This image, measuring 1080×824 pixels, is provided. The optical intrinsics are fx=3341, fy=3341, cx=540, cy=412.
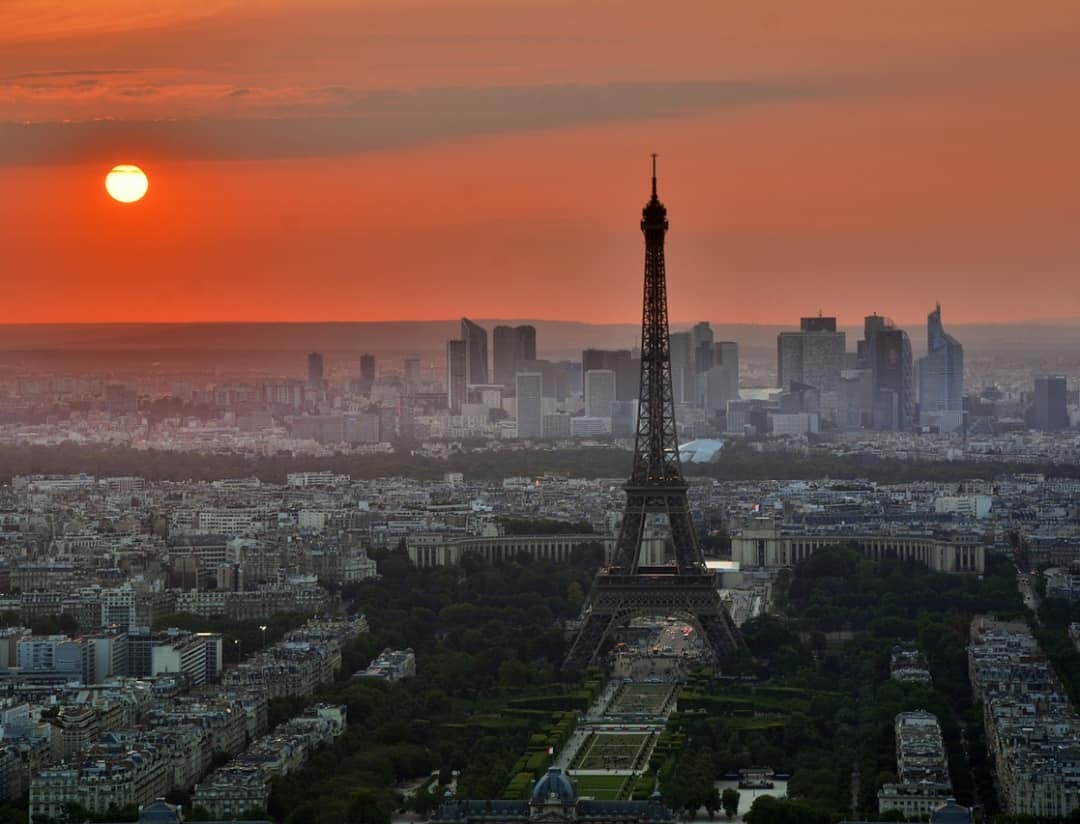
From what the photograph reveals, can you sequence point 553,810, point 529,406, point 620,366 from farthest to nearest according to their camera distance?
point 620,366 < point 529,406 < point 553,810

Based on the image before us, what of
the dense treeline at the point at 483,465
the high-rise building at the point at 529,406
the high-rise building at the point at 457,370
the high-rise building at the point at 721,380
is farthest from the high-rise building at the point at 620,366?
the dense treeline at the point at 483,465

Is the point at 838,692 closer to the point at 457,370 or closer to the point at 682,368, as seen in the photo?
the point at 682,368

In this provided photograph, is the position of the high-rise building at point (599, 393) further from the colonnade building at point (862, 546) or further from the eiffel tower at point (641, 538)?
the eiffel tower at point (641, 538)

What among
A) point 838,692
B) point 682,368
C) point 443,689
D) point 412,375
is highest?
point 412,375

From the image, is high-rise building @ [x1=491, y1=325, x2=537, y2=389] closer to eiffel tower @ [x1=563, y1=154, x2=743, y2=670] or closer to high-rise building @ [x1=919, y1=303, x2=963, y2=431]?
high-rise building @ [x1=919, y1=303, x2=963, y2=431]

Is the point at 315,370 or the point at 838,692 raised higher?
the point at 315,370

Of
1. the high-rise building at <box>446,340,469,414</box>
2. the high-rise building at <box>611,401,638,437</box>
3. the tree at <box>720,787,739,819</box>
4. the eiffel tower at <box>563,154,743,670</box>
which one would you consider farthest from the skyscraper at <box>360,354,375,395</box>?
the tree at <box>720,787,739,819</box>

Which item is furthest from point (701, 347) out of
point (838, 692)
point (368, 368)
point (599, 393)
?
point (838, 692)
